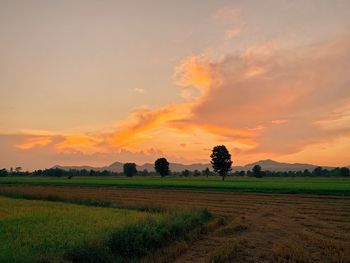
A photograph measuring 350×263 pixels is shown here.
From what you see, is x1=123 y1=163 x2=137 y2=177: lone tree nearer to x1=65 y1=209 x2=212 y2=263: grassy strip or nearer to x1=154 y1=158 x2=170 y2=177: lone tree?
x1=154 y1=158 x2=170 y2=177: lone tree

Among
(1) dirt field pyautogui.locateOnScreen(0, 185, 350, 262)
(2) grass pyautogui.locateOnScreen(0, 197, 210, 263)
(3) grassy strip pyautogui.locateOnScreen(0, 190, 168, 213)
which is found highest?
(3) grassy strip pyautogui.locateOnScreen(0, 190, 168, 213)

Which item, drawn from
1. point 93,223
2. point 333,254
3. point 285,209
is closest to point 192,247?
point 333,254

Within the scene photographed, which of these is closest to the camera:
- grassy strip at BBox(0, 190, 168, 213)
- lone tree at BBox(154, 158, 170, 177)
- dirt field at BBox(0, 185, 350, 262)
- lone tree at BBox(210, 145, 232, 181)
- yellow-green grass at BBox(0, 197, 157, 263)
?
yellow-green grass at BBox(0, 197, 157, 263)

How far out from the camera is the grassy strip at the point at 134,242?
13062 millimetres

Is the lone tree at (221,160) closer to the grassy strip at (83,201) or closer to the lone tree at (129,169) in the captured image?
the grassy strip at (83,201)

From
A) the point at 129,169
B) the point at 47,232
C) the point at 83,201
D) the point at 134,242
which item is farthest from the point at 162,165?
the point at 134,242

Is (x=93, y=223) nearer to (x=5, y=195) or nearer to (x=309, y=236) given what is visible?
(x=309, y=236)

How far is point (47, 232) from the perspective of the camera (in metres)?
18.4

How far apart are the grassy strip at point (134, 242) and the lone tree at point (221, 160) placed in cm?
8956

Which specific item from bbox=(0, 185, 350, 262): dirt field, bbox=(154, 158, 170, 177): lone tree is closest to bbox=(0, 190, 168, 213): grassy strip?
bbox=(0, 185, 350, 262): dirt field

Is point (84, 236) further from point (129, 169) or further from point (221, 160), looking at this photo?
point (129, 169)

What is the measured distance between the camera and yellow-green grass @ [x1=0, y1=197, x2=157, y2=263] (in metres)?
13.7

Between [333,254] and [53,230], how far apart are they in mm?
13847

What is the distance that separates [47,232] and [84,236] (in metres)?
2.58
